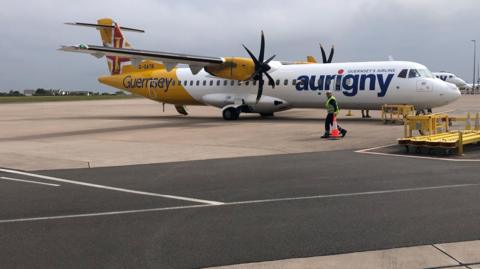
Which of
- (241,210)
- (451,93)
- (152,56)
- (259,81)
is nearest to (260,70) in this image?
(259,81)

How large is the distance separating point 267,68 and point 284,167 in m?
15.6

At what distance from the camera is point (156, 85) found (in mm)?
29438

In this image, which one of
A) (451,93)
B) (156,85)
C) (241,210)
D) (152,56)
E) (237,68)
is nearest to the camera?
(241,210)

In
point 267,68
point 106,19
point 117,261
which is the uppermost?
point 106,19

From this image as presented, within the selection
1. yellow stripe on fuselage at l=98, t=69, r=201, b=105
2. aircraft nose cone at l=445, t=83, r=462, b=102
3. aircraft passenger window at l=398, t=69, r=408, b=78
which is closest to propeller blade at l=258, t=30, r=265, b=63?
yellow stripe on fuselage at l=98, t=69, r=201, b=105

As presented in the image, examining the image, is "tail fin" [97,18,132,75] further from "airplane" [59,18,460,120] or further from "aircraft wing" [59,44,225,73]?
"aircraft wing" [59,44,225,73]

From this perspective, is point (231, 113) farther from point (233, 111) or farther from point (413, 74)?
point (413, 74)

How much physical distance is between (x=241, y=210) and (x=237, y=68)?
769 inches

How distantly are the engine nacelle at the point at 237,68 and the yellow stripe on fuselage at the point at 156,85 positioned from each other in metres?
3.72

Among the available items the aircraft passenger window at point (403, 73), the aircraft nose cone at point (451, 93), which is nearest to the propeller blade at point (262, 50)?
the aircraft passenger window at point (403, 73)

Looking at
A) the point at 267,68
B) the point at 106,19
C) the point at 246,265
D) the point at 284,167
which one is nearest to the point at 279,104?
the point at 267,68

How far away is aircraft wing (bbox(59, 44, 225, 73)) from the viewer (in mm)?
21812

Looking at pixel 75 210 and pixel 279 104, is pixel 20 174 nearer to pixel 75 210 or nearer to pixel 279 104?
pixel 75 210

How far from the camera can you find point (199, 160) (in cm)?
1183
